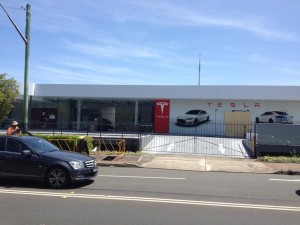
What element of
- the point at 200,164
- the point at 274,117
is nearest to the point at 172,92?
the point at 274,117

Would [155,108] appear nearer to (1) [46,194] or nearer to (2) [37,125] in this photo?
(2) [37,125]

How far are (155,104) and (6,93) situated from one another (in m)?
14.4

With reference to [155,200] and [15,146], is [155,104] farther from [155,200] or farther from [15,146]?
[155,200]

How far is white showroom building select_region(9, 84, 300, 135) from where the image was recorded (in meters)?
37.4

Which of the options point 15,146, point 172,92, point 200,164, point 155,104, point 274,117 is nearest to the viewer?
point 15,146

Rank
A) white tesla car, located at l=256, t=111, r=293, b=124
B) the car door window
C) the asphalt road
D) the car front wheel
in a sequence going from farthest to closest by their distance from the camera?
1. white tesla car, located at l=256, t=111, r=293, b=124
2. the car door window
3. the car front wheel
4. the asphalt road

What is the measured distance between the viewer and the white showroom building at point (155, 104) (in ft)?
123

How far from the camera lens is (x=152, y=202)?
880cm

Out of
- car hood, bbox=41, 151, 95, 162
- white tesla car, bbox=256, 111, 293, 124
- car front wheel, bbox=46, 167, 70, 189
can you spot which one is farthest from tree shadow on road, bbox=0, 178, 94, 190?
white tesla car, bbox=256, 111, 293, 124

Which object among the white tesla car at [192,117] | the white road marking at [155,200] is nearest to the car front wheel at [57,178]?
the white road marking at [155,200]

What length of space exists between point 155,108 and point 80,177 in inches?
1174

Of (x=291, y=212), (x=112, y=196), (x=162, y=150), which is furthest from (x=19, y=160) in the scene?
(x=162, y=150)

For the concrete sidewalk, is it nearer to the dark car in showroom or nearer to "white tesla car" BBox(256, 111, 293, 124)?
the dark car in showroom

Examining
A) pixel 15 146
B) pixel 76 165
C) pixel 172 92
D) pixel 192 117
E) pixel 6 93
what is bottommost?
pixel 76 165
